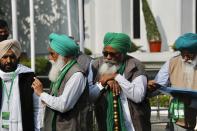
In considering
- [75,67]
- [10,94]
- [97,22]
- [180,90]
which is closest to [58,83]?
[75,67]

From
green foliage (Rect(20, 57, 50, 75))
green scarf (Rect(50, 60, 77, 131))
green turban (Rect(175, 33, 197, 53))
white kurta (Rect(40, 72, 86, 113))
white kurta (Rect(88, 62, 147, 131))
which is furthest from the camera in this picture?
green foliage (Rect(20, 57, 50, 75))

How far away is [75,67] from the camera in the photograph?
175 inches

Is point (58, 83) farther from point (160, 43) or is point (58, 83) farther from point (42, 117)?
point (160, 43)

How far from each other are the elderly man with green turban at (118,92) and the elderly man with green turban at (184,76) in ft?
0.64

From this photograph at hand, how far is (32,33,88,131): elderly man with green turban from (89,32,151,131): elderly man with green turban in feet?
0.99

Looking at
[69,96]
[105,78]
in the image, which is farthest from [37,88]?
[105,78]

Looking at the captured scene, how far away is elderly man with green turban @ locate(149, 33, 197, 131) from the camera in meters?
4.86

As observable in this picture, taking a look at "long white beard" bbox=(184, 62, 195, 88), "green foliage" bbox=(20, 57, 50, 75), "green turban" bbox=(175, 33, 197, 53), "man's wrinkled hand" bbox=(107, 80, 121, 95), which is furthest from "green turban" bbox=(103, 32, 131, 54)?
"green foliage" bbox=(20, 57, 50, 75)

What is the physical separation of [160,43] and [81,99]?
10084 mm

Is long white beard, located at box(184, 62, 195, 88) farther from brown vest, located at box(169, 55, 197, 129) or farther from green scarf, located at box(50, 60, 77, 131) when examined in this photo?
green scarf, located at box(50, 60, 77, 131)

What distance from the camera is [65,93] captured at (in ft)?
14.3

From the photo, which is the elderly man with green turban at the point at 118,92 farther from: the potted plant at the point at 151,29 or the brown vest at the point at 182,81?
the potted plant at the point at 151,29

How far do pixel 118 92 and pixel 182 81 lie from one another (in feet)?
2.22

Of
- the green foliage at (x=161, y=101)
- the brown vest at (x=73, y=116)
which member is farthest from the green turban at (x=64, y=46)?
the green foliage at (x=161, y=101)
